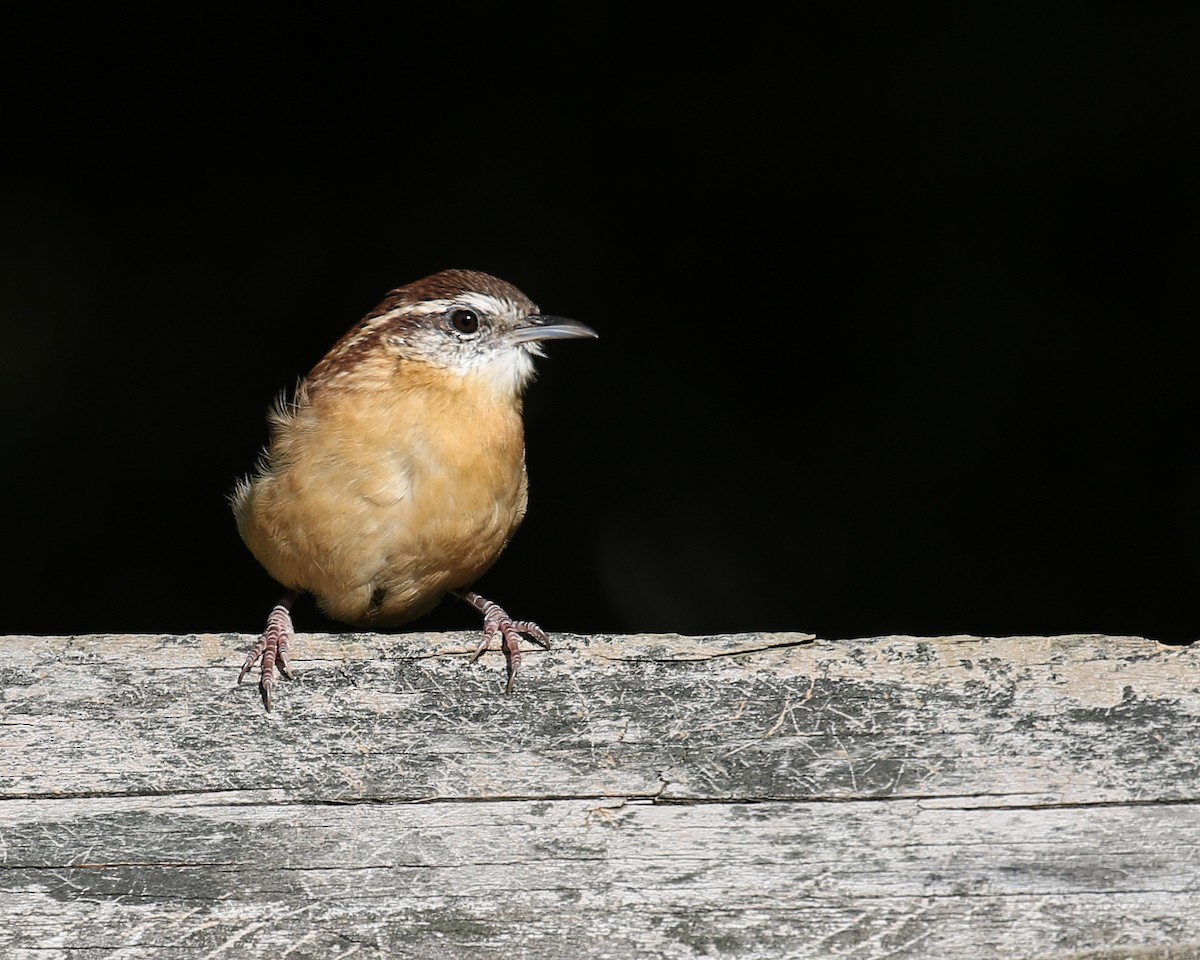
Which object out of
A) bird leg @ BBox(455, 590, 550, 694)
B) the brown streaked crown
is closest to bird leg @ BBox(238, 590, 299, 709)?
bird leg @ BBox(455, 590, 550, 694)

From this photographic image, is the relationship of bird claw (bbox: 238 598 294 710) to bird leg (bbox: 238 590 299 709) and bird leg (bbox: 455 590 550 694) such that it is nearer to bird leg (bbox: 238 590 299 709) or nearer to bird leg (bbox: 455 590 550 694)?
bird leg (bbox: 238 590 299 709)

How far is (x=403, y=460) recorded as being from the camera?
3.03 meters

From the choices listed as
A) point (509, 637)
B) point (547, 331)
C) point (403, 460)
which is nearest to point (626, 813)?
point (509, 637)

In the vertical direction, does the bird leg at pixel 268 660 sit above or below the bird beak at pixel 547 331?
below

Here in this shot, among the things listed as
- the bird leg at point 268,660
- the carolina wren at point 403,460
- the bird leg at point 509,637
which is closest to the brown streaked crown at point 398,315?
the carolina wren at point 403,460

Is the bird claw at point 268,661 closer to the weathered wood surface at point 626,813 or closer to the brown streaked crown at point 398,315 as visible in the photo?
the weathered wood surface at point 626,813

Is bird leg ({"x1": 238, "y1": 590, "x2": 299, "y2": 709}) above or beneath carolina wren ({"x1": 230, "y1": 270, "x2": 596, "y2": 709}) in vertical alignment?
beneath

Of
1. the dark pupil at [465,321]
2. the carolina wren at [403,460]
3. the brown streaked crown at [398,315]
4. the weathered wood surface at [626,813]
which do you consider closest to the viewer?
the weathered wood surface at [626,813]

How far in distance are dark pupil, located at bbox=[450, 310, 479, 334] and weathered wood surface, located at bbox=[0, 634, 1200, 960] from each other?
1.55 m

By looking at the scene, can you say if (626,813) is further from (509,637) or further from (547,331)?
(547,331)

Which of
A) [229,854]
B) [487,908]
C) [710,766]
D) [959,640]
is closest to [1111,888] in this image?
[959,640]

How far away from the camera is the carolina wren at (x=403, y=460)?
9.94ft

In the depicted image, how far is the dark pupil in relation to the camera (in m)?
3.47

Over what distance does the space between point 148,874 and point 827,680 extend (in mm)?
1085
